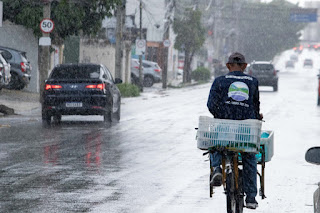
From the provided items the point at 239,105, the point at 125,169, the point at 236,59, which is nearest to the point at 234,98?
the point at 239,105

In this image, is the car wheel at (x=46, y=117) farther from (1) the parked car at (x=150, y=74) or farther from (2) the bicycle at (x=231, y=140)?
(1) the parked car at (x=150, y=74)

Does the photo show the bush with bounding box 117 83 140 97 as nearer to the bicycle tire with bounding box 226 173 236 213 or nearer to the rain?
the rain

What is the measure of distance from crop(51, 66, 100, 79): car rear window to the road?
47.2 inches

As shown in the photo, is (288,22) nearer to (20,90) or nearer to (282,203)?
(20,90)

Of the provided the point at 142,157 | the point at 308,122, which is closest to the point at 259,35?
the point at 308,122

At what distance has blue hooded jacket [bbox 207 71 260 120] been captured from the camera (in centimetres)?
886

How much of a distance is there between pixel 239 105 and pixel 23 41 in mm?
→ 31916

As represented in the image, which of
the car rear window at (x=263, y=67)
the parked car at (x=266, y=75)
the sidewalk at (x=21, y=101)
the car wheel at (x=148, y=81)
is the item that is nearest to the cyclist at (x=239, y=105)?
the sidewalk at (x=21, y=101)

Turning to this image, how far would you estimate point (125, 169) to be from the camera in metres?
13.3

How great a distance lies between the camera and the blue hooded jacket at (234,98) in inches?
349

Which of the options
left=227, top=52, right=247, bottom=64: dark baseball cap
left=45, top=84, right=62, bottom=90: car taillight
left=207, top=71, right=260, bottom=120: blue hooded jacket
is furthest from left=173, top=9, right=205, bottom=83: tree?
left=207, top=71, right=260, bottom=120: blue hooded jacket

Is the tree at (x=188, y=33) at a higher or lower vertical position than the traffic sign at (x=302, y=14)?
lower

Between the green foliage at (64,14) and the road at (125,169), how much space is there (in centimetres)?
1248

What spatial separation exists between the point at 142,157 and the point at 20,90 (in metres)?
24.0
